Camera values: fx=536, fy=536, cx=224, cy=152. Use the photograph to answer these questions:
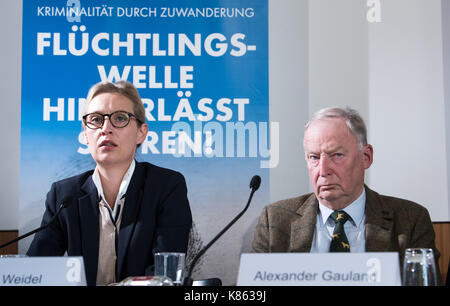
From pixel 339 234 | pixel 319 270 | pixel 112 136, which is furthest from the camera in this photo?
pixel 112 136

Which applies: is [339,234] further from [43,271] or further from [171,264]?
[43,271]

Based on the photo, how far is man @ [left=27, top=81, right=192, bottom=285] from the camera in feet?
8.96

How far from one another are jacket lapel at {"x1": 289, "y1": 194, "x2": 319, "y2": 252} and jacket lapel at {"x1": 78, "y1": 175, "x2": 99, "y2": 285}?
100cm

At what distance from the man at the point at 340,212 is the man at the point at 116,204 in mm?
561

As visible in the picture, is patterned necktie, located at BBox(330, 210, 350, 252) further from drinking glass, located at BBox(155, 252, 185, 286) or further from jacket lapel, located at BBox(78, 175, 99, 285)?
jacket lapel, located at BBox(78, 175, 99, 285)

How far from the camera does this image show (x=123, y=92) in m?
3.06

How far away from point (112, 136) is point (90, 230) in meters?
0.56

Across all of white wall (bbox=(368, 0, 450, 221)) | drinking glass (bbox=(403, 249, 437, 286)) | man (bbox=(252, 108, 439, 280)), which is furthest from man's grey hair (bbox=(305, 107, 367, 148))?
drinking glass (bbox=(403, 249, 437, 286))

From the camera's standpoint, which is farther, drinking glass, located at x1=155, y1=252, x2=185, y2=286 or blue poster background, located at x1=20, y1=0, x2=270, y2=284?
blue poster background, located at x1=20, y1=0, x2=270, y2=284

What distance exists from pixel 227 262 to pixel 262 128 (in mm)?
837

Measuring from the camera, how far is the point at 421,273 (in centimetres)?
154

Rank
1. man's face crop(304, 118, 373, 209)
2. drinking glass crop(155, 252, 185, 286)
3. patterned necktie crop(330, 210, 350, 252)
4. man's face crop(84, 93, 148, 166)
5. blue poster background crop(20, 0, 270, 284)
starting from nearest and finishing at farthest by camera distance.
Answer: drinking glass crop(155, 252, 185, 286) < patterned necktie crop(330, 210, 350, 252) < man's face crop(304, 118, 373, 209) < man's face crop(84, 93, 148, 166) < blue poster background crop(20, 0, 270, 284)

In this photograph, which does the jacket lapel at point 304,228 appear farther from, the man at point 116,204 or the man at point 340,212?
the man at point 116,204

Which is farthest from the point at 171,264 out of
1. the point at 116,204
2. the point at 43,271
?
the point at 116,204
